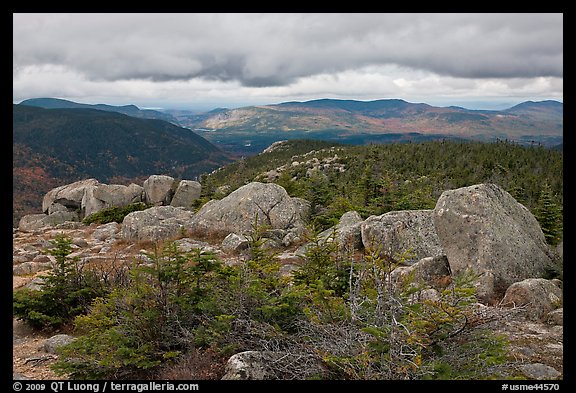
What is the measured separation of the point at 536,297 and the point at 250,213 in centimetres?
1214

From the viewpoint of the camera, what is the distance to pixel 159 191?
31.0 metres

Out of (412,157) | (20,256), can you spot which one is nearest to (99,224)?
(20,256)

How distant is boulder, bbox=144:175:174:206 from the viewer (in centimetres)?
3088

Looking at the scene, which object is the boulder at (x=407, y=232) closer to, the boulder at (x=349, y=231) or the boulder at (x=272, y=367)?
the boulder at (x=349, y=231)

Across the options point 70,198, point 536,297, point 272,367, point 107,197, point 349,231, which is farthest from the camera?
point 70,198

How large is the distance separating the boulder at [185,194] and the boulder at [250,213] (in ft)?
36.8

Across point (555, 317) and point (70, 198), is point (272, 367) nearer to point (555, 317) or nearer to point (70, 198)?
point (555, 317)

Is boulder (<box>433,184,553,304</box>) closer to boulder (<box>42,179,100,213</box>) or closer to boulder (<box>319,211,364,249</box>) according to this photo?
boulder (<box>319,211,364,249</box>)

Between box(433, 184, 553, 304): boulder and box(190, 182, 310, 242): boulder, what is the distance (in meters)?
7.95

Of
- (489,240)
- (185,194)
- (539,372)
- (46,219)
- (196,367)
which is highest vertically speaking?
(489,240)

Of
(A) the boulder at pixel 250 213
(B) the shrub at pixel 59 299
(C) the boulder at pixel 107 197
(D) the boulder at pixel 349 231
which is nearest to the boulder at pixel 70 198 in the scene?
(C) the boulder at pixel 107 197

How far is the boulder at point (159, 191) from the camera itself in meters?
30.9

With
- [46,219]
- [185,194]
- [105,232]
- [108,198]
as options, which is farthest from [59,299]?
[46,219]
